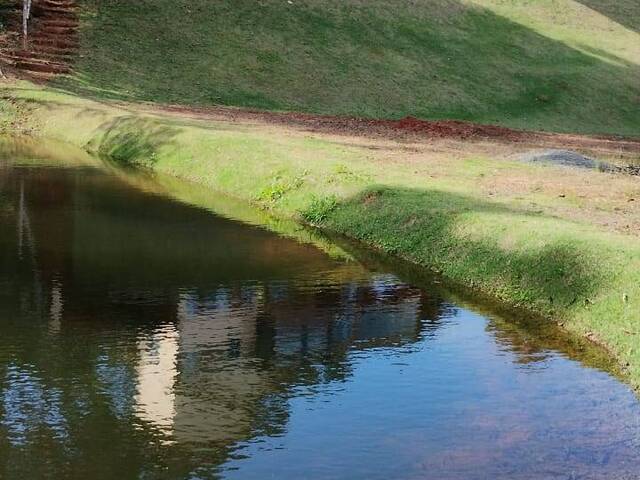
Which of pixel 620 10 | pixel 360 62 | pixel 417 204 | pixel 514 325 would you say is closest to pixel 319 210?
pixel 417 204

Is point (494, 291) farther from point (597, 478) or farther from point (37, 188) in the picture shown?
point (37, 188)

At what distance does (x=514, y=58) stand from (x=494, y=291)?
44446mm

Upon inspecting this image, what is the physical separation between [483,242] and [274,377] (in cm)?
759

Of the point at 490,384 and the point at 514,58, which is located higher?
the point at 514,58

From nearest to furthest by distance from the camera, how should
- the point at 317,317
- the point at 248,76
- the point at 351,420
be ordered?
the point at 351,420
the point at 317,317
the point at 248,76

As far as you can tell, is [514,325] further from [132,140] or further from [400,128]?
[400,128]

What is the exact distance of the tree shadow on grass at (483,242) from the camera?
704 inches

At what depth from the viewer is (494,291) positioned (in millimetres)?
18656

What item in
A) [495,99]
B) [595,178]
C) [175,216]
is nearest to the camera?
[175,216]

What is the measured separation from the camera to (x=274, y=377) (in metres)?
13.8

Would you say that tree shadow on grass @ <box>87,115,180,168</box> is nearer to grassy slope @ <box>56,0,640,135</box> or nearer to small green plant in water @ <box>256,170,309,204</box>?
small green plant in water @ <box>256,170,309,204</box>

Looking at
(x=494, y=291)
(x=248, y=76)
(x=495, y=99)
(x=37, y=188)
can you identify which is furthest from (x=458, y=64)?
(x=494, y=291)

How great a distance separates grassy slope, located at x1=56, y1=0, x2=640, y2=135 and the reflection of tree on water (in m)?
24.7

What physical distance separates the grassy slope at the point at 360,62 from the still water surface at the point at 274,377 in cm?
2762
